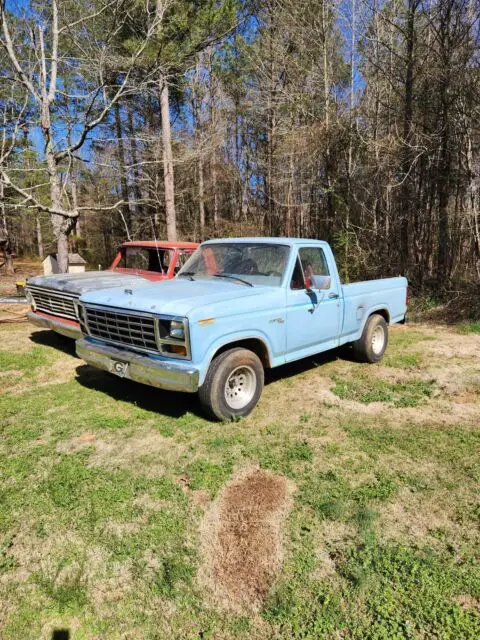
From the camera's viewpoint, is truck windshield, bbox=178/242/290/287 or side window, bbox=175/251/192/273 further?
side window, bbox=175/251/192/273

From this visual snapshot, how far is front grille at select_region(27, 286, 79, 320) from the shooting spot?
629 cm

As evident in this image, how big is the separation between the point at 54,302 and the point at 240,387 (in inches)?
149

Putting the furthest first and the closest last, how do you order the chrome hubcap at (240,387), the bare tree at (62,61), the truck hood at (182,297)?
the bare tree at (62,61)
the chrome hubcap at (240,387)
the truck hood at (182,297)

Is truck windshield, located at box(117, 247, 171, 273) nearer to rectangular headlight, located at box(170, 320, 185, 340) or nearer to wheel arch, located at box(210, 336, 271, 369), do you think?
wheel arch, located at box(210, 336, 271, 369)

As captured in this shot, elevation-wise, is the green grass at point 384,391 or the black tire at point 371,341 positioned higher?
the black tire at point 371,341

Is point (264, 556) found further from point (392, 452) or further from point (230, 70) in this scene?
point (230, 70)

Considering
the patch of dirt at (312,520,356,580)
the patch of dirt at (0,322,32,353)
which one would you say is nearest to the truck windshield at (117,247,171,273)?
the patch of dirt at (0,322,32,353)

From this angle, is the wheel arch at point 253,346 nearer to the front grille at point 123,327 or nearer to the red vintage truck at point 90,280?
the front grille at point 123,327

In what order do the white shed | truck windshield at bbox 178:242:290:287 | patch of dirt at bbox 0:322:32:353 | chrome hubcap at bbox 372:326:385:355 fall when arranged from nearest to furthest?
1. truck windshield at bbox 178:242:290:287
2. chrome hubcap at bbox 372:326:385:355
3. patch of dirt at bbox 0:322:32:353
4. the white shed

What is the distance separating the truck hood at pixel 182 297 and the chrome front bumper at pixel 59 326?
57.3 inches

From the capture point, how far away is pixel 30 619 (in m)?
2.14

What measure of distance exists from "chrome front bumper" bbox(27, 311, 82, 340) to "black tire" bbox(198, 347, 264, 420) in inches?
112

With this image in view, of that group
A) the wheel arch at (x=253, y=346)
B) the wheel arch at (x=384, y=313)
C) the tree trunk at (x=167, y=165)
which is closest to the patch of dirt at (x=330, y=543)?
the wheel arch at (x=253, y=346)

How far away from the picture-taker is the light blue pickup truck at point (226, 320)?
395cm
